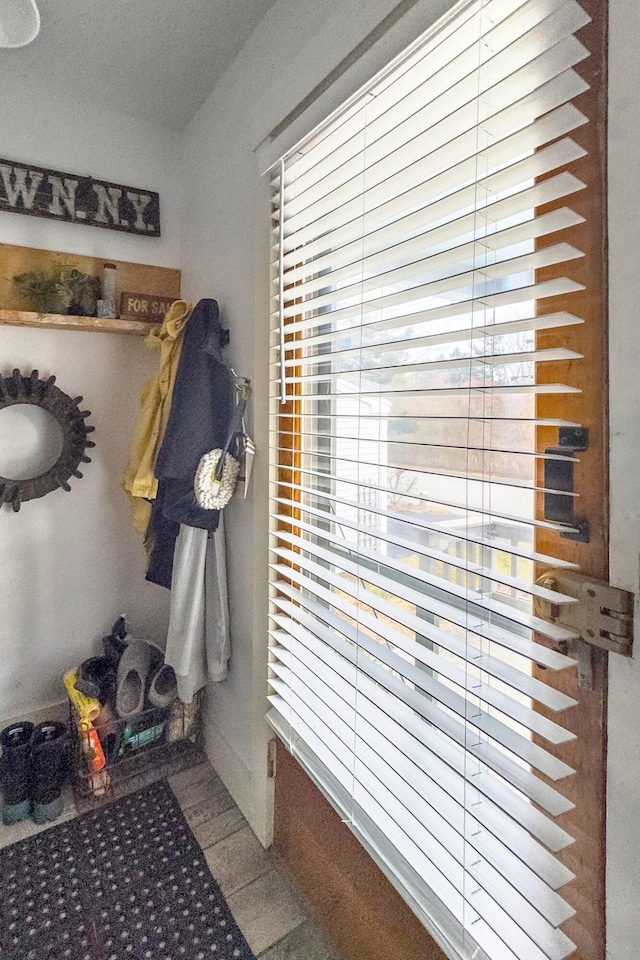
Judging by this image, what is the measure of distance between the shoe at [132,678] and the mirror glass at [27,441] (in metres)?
0.70

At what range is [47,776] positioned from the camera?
1.50 metres

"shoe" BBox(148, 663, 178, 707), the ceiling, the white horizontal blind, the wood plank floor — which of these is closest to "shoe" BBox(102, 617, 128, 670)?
"shoe" BBox(148, 663, 178, 707)

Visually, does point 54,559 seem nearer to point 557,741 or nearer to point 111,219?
point 111,219

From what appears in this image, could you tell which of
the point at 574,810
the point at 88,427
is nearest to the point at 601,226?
the point at 574,810

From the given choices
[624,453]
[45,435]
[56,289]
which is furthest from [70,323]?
[624,453]

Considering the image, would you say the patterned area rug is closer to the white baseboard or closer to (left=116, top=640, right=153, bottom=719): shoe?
the white baseboard

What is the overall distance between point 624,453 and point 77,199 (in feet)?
6.18

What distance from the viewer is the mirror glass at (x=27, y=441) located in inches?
67.8

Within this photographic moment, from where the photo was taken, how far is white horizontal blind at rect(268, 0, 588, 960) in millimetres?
691

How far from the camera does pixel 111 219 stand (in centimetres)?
180

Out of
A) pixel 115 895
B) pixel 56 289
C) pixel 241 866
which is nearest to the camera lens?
pixel 115 895

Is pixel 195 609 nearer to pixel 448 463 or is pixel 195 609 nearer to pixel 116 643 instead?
pixel 116 643

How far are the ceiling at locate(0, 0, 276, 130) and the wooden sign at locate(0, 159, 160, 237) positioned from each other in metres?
0.27

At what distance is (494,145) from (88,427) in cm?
153
